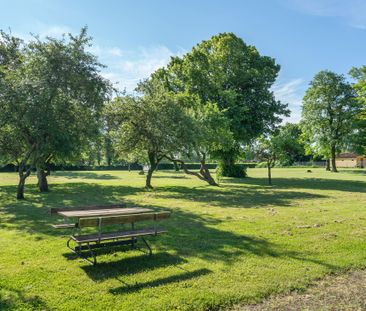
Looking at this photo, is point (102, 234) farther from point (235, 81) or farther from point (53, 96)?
point (235, 81)

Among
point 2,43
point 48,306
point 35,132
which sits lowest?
point 48,306

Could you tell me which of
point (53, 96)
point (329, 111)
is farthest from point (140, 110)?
point (329, 111)

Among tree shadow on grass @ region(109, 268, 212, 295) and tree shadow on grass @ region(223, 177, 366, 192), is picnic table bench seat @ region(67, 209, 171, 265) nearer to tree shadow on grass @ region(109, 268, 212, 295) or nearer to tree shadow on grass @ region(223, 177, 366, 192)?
tree shadow on grass @ region(109, 268, 212, 295)

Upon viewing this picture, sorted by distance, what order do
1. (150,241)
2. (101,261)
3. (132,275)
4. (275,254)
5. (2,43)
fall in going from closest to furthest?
(132,275) < (101,261) < (275,254) < (150,241) < (2,43)

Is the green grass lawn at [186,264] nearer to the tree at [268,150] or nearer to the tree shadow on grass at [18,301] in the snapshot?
the tree shadow on grass at [18,301]

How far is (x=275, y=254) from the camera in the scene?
22.7ft

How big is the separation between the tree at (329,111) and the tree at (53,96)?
43804 millimetres

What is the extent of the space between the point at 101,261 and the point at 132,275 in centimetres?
108

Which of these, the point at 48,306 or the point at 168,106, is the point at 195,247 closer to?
the point at 48,306

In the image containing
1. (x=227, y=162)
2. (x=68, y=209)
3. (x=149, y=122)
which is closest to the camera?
(x=68, y=209)

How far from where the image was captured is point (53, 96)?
1594 centimetres

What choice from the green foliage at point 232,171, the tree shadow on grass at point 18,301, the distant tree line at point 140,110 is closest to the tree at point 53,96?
the distant tree line at point 140,110

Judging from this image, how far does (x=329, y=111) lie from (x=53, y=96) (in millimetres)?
47641

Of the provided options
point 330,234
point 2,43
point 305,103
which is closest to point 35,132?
point 2,43
